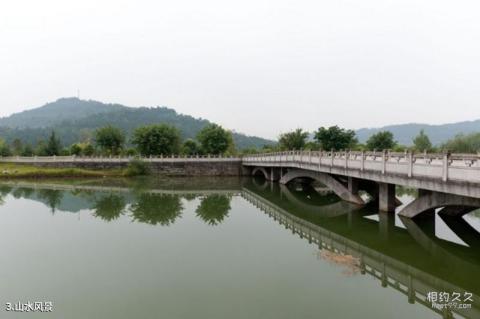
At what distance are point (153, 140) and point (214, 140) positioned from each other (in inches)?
407

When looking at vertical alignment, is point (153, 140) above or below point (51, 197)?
above

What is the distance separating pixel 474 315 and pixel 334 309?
3050 millimetres

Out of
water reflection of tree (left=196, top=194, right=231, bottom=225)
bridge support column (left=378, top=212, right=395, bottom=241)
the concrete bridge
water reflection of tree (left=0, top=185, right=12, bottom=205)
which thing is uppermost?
the concrete bridge

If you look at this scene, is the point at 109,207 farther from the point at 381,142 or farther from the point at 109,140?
the point at 381,142

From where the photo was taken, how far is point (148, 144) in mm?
55938

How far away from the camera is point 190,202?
2697cm

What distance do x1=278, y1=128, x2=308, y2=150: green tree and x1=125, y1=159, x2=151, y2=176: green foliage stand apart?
79.8ft

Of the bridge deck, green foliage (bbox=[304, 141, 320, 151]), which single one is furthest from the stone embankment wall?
the bridge deck

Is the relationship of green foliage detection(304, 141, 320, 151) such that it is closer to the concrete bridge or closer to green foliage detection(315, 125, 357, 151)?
green foliage detection(315, 125, 357, 151)

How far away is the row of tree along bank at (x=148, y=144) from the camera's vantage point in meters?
56.3

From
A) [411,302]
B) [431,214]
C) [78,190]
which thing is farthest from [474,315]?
[78,190]

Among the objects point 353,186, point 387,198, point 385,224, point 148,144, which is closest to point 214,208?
point 353,186

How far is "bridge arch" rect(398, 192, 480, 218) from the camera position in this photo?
1347cm

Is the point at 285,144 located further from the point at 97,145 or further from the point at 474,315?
the point at 474,315
